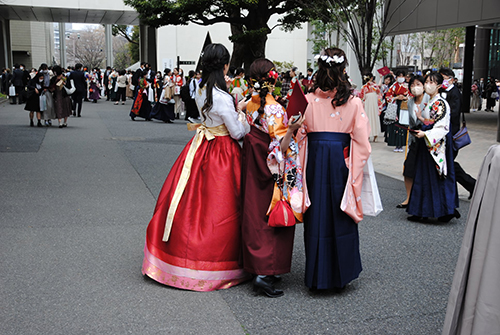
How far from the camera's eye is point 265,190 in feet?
13.1

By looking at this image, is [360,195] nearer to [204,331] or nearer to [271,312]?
[271,312]

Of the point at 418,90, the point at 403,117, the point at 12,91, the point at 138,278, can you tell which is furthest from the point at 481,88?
the point at 138,278

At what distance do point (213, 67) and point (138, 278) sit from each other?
5.84ft

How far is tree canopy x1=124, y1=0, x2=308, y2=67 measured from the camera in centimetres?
Answer: 2055

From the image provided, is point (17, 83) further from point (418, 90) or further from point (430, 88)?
point (430, 88)

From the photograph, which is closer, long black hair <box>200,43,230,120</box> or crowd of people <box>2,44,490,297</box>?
crowd of people <box>2,44,490,297</box>

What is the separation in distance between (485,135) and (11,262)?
1380cm

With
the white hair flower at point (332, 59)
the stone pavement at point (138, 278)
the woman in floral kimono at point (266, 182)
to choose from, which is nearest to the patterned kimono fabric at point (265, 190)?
the woman in floral kimono at point (266, 182)

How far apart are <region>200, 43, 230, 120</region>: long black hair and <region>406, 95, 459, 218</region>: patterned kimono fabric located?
2811 mm

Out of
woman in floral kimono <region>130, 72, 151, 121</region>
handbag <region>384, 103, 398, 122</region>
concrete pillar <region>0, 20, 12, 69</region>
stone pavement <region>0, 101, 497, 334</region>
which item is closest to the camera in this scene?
stone pavement <region>0, 101, 497, 334</region>

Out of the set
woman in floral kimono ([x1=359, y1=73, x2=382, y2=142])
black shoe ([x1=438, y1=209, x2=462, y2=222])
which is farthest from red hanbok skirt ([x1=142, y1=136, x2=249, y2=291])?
woman in floral kimono ([x1=359, y1=73, x2=382, y2=142])

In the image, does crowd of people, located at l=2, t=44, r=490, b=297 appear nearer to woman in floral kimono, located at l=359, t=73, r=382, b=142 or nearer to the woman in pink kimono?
the woman in pink kimono

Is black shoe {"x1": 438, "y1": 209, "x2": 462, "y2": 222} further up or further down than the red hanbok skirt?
further down

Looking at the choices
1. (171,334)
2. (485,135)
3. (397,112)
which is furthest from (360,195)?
(485,135)
